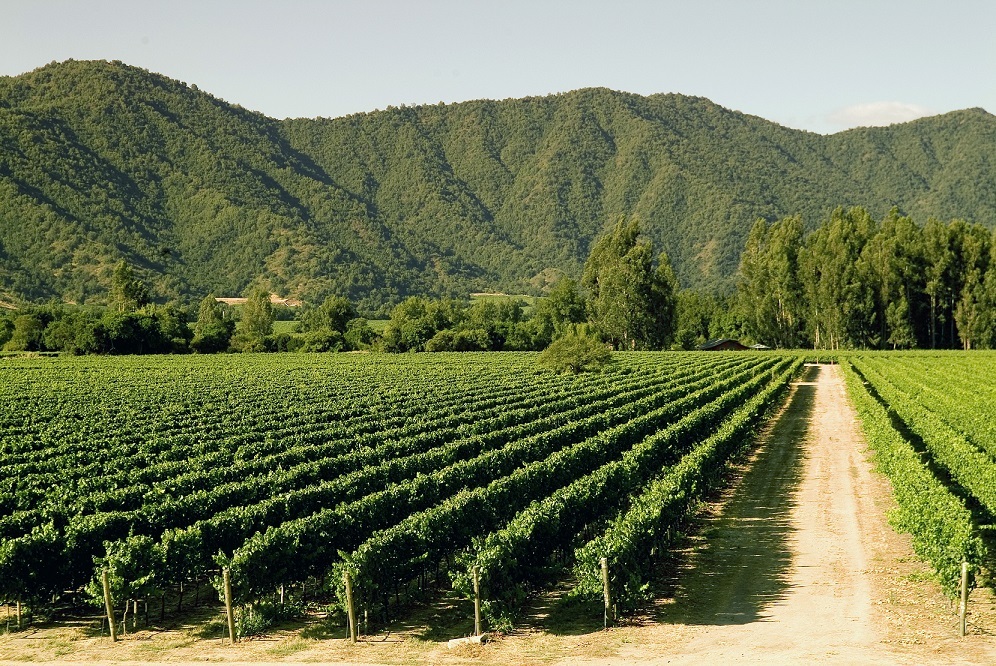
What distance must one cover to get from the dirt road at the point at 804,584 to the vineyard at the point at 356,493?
51.2 inches

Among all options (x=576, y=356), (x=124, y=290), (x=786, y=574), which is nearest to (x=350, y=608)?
(x=786, y=574)

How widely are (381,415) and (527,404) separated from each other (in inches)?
334

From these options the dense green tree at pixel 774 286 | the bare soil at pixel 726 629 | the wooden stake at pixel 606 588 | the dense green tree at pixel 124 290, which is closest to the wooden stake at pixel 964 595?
the bare soil at pixel 726 629

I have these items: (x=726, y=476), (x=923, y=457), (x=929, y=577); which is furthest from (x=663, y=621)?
(x=923, y=457)

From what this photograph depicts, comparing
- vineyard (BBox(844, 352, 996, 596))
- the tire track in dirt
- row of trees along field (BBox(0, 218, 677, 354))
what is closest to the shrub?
vineyard (BBox(844, 352, 996, 596))

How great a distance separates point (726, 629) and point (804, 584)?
3264 millimetres

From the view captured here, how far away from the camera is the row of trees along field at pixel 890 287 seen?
10512cm

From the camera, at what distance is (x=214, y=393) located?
5662cm

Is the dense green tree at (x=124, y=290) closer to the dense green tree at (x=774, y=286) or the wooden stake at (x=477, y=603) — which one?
the dense green tree at (x=774, y=286)

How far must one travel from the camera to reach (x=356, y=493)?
903 inches

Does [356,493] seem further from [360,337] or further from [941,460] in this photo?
[360,337]

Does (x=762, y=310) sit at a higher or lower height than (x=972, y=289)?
lower

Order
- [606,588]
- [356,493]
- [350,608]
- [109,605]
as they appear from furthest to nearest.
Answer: [356,493]
[606,588]
[109,605]
[350,608]

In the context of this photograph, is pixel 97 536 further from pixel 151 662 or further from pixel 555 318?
pixel 555 318
